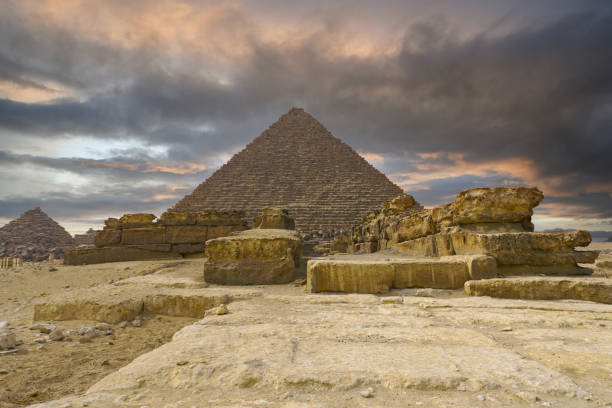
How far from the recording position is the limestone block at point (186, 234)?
9945 millimetres

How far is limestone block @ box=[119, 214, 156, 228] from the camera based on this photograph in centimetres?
1019

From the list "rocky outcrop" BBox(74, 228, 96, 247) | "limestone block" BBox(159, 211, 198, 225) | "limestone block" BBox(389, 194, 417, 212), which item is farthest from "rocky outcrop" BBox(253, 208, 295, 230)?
"rocky outcrop" BBox(74, 228, 96, 247)

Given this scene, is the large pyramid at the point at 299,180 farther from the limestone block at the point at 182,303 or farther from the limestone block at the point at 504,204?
the limestone block at the point at 182,303

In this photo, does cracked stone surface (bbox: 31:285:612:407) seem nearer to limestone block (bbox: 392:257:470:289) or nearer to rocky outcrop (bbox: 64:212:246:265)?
limestone block (bbox: 392:257:470:289)

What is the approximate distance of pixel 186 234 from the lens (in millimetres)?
10000

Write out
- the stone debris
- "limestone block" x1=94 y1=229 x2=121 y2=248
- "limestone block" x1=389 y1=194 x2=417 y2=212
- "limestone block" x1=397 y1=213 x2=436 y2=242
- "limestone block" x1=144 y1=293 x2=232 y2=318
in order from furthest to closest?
"limestone block" x1=94 y1=229 x2=121 y2=248
"limestone block" x1=389 y1=194 x2=417 y2=212
"limestone block" x1=397 y1=213 x2=436 y2=242
"limestone block" x1=144 y1=293 x2=232 y2=318
the stone debris

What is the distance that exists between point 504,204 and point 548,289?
1154 millimetres

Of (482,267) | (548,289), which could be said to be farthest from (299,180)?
(548,289)

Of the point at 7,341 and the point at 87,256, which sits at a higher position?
the point at 87,256

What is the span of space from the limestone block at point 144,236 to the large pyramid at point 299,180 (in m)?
44.3

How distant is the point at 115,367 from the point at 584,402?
2252 millimetres

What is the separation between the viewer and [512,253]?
3.19 metres

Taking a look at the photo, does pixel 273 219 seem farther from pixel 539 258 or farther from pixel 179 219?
pixel 539 258

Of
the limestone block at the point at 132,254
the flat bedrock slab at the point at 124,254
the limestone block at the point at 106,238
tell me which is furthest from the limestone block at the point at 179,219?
the limestone block at the point at 106,238
